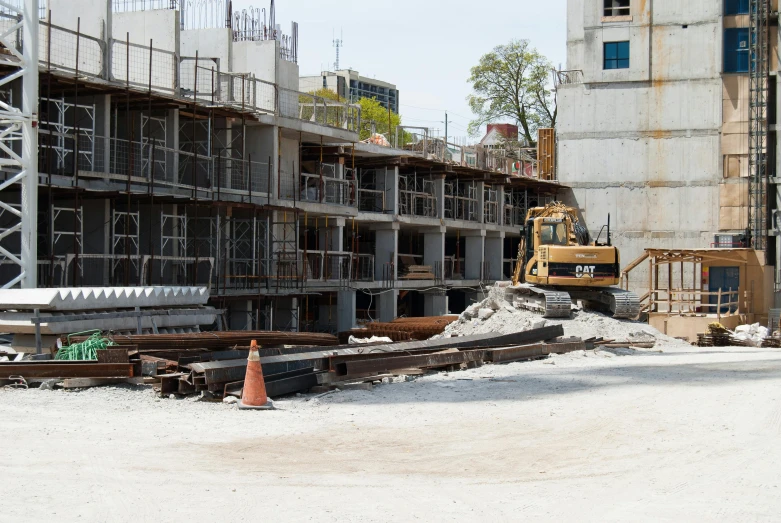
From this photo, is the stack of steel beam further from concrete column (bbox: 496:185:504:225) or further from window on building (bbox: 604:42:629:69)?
window on building (bbox: 604:42:629:69)

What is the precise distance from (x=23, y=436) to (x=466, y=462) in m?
5.01

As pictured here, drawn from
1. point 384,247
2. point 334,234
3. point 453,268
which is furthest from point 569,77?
point 334,234

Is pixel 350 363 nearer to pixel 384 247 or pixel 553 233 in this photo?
pixel 553 233

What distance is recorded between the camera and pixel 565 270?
104 ft

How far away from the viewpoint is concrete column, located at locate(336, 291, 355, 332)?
130ft

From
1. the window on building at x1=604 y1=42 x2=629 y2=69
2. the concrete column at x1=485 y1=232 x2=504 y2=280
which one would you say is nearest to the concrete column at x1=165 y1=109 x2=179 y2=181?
the concrete column at x1=485 y1=232 x2=504 y2=280

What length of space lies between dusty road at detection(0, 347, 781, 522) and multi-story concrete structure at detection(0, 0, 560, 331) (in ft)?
37.0

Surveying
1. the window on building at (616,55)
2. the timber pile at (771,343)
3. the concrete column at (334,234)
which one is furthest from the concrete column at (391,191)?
the timber pile at (771,343)

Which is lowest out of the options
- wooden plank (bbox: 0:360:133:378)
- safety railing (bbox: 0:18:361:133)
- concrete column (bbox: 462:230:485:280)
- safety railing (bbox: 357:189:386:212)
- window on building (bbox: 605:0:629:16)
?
wooden plank (bbox: 0:360:133:378)

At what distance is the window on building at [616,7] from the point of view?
2156 inches

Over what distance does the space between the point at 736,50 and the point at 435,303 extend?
813 inches

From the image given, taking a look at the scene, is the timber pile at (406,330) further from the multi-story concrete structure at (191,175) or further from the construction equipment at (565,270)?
the construction equipment at (565,270)

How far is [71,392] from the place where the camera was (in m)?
14.6

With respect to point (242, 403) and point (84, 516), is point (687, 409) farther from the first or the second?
point (84, 516)
